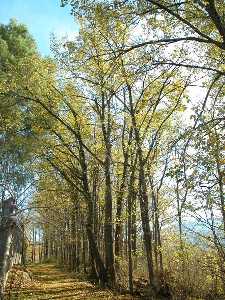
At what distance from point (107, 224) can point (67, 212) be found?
21421 mm

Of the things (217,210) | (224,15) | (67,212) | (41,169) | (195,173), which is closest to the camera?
(195,173)

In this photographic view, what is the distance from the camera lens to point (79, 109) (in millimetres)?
22062

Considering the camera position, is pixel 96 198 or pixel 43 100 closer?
pixel 43 100

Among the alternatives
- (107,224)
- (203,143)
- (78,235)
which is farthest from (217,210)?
(78,235)

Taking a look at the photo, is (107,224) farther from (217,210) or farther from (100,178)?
(100,178)

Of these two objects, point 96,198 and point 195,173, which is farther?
point 96,198

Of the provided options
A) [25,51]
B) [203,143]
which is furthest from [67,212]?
[203,143]

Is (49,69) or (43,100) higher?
(49,69)

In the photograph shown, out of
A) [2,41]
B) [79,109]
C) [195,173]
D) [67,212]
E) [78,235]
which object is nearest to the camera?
[195,173]

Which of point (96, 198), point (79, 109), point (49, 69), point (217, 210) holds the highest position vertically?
point (49, 69)

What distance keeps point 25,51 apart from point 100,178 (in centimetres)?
954

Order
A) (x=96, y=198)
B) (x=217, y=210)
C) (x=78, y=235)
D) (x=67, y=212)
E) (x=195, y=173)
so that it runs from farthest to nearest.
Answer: (x=67, y=212) → (x=78, y=235) → (x=96, y=198) → (x=217, y=210) → (x=195, y=173)

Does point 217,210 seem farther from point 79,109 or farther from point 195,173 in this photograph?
point 79,109

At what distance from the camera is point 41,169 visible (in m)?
25.3
